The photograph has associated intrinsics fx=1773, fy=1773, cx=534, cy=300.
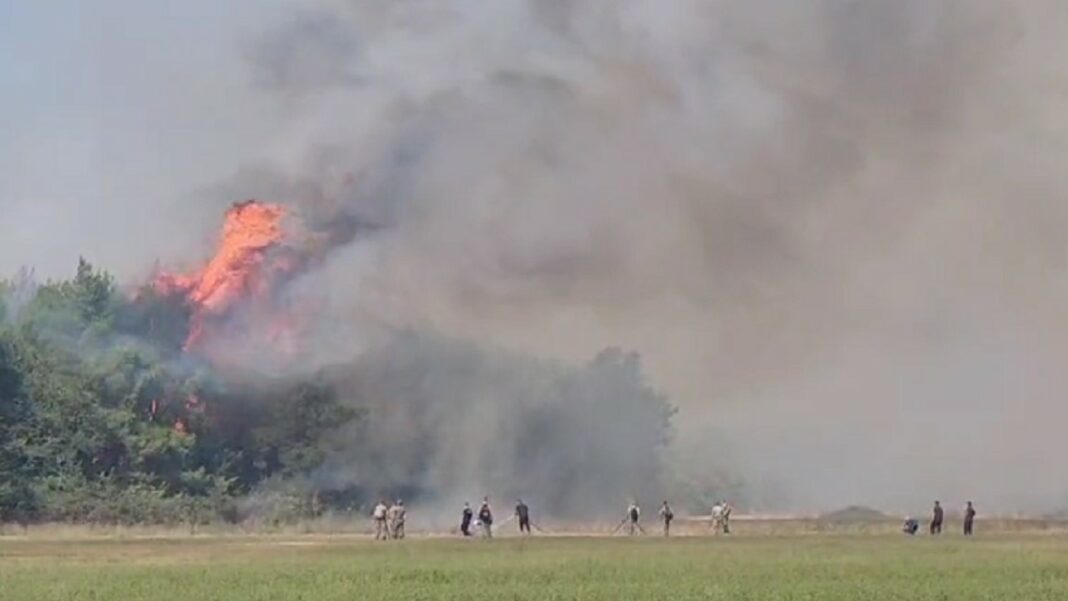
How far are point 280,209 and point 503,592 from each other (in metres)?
58.7

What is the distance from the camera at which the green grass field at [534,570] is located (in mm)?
43156

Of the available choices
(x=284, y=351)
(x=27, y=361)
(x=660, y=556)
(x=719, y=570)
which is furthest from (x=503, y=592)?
(x=27, y=361)

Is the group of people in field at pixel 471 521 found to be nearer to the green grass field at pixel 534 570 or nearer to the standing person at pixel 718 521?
the standing person at pixel 718 521

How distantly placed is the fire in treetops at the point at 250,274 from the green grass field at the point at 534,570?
26.1m

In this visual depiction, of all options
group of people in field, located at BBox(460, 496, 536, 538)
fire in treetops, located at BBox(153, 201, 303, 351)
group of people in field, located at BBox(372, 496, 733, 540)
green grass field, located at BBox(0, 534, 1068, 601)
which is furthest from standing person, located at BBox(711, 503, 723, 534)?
fire in treetops, located at BBox(153, 201, 303, 351)

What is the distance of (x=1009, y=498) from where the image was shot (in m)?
121

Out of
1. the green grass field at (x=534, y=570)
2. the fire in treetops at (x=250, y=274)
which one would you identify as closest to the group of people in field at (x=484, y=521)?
the green grass field at (x=534, y=570)

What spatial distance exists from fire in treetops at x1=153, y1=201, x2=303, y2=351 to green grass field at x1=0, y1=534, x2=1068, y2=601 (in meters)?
26.1

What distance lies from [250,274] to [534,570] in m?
50.5

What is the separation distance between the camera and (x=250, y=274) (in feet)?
323

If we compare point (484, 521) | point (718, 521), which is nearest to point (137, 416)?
point (484, 521)

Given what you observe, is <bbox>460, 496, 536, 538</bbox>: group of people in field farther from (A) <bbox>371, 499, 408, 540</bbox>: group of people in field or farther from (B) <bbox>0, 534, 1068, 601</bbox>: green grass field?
(B) <bbox>0, 534, 1068, 601</bbox>: green grass field

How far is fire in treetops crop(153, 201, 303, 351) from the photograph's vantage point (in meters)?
97.9

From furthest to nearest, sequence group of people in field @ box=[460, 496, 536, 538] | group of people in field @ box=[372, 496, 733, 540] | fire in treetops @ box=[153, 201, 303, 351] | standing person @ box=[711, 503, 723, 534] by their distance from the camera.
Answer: fire in treetops @ box=[153, 201, 303, 351] < standing person @ box=[711, 503, 723, 534] < group of people in field @ box=[460, 496, 536, 538] < group of people in field @ box=[372, 496, 733, 540]
